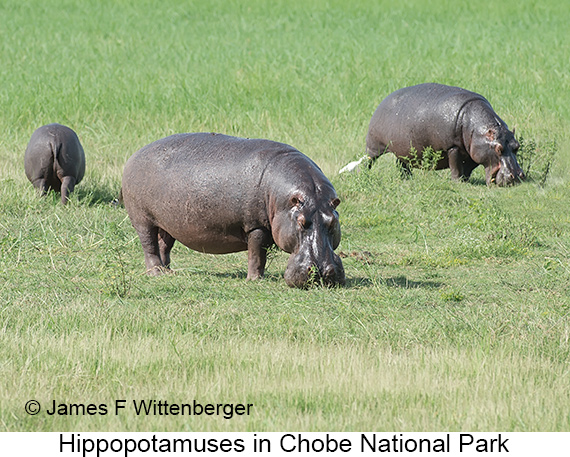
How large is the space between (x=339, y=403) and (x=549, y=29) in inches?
864

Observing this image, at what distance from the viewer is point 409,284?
305 inches

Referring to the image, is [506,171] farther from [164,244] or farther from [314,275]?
[314,275]

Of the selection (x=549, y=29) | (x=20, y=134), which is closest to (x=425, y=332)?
(x=20, y=134)

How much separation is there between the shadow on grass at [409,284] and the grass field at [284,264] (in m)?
0.05

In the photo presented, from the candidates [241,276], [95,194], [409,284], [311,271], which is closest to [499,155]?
[409,284]

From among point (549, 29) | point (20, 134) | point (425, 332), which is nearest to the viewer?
point (425, 332)

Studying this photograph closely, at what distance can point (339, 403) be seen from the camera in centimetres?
464

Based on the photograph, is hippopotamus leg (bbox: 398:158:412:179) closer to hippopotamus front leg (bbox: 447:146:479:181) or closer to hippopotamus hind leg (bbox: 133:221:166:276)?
hippopotamus front leg (bbox: 447:146:479:181)

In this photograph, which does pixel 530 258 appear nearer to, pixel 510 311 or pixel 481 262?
pixel 481 262

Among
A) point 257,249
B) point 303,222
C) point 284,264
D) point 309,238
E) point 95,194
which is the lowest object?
point 95,194

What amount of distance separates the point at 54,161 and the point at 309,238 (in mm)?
5758

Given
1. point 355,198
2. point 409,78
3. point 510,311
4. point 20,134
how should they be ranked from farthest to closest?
point 409,78
point 20,134
point 355,198
point 510,311

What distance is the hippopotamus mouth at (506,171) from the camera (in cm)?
1224

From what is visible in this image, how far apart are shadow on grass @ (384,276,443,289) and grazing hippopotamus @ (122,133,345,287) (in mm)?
755
